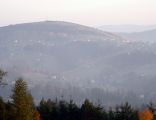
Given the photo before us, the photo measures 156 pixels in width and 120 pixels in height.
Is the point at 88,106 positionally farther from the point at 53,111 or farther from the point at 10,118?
the point at 10,118

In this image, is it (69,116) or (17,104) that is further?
(69,116)

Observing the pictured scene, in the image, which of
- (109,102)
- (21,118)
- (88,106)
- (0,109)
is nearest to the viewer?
(21,118)

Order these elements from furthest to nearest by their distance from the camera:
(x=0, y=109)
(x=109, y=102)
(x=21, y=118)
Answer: (x=109, y=102), (x=0, y=109), (x=21, y=118)

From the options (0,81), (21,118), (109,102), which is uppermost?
(109,102)

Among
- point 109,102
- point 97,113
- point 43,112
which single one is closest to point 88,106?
point 97,113

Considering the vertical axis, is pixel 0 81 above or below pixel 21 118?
above

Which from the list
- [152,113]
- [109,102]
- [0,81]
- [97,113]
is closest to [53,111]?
[97,113]

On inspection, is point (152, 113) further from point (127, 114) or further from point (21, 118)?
point (21, 118)
